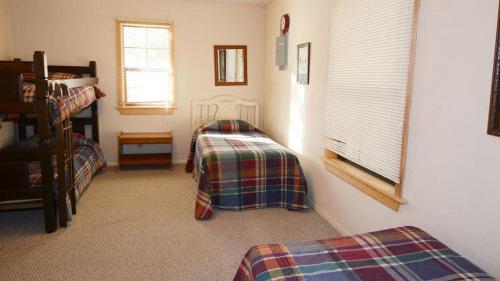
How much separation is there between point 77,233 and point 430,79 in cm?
276

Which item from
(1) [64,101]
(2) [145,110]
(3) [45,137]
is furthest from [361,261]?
(2) [145,110]

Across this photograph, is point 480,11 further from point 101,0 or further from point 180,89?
point 101,0

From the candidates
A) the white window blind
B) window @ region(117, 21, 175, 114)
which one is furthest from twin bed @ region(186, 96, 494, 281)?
the white window blind

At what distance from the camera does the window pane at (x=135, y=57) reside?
4848 mm

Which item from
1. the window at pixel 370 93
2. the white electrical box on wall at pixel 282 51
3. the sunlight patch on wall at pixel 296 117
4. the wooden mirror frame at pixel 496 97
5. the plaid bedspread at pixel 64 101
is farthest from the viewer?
the white electrical box on wall at pixel 282 51

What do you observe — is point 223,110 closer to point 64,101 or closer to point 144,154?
point 144,154

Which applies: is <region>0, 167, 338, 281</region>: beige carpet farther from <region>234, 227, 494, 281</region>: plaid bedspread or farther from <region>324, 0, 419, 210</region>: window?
<region>234, 227, 494, 281</region>: plaid bedspread

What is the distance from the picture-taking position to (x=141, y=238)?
9.39 ft

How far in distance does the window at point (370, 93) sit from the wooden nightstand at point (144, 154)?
2410 millimetres

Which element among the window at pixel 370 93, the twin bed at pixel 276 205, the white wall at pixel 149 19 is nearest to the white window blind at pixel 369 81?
the window at pixel 370 93

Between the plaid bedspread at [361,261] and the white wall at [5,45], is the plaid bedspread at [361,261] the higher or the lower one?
the lower one

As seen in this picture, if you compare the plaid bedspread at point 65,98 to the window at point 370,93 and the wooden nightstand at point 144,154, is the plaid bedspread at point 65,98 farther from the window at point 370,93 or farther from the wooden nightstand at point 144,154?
the window at point 370,93

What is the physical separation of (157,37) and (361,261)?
4.26 meters

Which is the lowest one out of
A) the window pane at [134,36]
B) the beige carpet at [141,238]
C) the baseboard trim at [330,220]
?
the beige carpet at [141,238]
